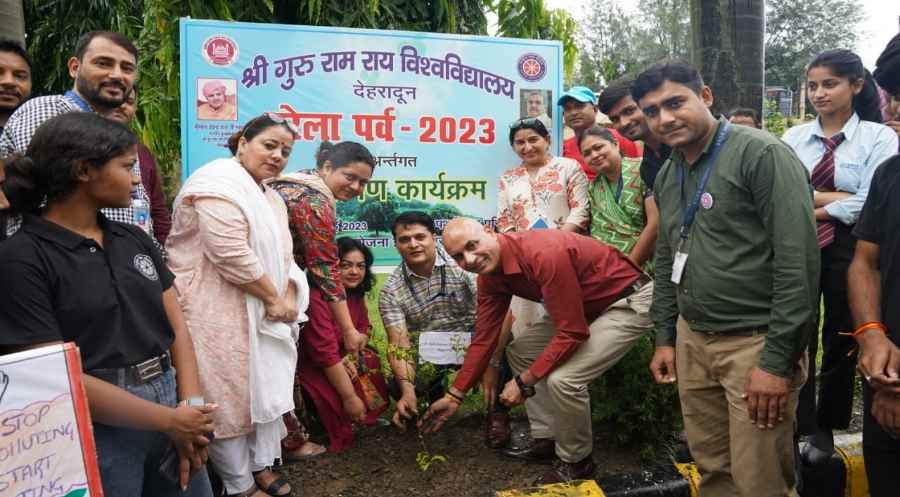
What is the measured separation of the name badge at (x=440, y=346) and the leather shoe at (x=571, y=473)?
33.7 inches

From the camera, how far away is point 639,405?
3.46m

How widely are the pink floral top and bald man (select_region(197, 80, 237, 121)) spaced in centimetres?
181

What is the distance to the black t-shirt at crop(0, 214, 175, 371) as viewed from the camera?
1803mm

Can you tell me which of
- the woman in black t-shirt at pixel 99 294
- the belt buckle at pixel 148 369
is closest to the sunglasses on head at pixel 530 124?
the woman in black t-shirt at pixel 99 294

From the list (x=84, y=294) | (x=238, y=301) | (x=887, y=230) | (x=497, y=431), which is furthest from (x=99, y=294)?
(x=887, y=230)

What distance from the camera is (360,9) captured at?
4.79 m

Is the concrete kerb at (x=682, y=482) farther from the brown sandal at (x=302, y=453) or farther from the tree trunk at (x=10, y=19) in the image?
the tree trunk at (x=10, y=19)

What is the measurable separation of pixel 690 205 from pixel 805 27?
3706cm

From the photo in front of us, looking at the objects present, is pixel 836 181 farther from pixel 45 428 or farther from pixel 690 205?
pixel 45 428

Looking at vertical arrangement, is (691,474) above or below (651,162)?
below

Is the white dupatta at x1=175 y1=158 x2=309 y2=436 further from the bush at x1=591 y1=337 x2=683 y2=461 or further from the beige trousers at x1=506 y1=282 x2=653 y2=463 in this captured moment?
the bush at x1=591 y1=337 x2=683 y2=461

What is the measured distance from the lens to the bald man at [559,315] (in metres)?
3.18

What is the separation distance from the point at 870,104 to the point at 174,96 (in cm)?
419

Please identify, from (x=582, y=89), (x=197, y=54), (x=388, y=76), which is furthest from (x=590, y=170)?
(x=197, y=54)
